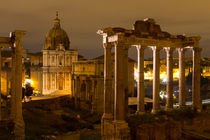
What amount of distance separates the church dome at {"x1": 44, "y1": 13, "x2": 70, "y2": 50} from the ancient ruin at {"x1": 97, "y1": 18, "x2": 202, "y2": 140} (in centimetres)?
3284

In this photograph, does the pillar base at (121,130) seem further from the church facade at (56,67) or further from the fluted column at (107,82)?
the church facade at (56,67)

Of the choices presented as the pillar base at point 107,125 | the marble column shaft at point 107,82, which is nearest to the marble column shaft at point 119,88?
the pillar base at point 107,125

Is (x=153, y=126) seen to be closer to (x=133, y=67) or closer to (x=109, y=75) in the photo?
(x=109, y=75)

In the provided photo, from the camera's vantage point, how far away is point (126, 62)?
15.9 m

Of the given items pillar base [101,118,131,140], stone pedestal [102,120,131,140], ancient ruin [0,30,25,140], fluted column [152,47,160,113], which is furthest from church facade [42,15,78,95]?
stone pedestal [102,120,131,140]

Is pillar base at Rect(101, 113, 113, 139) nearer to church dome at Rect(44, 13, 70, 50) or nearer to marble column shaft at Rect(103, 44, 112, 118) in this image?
marble column shaft at Rect(103, 44, 112, 118)

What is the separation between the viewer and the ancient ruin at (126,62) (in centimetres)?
1370

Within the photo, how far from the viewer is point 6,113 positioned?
2338cm

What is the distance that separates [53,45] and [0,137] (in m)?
35.7

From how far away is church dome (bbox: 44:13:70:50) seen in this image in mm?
48000

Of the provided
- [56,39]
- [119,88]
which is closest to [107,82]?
[119,88]

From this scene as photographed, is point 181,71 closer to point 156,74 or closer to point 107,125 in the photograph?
point 156,74

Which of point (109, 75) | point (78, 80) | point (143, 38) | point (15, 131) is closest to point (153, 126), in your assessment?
point (109, 75)

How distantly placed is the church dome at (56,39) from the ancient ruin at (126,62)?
32.8 meters
